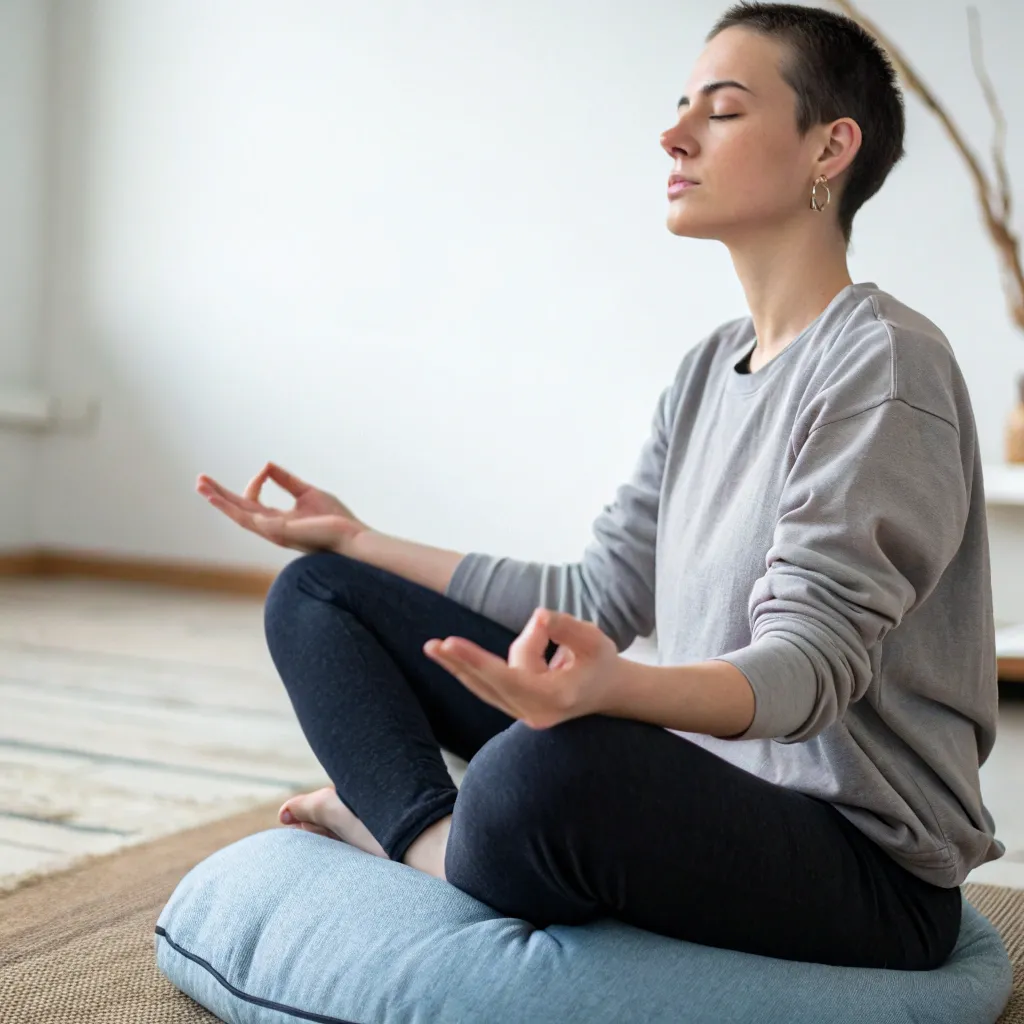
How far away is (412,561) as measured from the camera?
57.0 inches

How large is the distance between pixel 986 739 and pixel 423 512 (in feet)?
10.2

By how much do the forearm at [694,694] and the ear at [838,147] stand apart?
534 mm

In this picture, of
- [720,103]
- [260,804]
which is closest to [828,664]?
[720,103]

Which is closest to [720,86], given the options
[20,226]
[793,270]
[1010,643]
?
[793,270]

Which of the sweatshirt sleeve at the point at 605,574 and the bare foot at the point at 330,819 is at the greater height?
the sweatshirt sleeve at the point at 605,574

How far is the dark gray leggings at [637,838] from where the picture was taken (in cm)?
95

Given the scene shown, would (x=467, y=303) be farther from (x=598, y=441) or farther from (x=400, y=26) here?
(x=400, y=26)

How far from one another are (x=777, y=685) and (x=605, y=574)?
0.59 meters

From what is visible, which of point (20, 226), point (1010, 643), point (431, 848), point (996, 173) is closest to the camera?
point (431, 848)

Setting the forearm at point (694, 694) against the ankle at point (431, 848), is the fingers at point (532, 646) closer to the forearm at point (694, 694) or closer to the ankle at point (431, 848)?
the forearm at point (694, 694)

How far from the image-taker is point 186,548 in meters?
4.50

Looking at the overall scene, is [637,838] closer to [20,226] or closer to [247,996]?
[247,996]

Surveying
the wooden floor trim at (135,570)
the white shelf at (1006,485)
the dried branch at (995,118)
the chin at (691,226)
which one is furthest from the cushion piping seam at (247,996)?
the wooden floor trim at (135,570)

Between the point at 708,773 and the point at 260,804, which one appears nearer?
the point at 708,773
